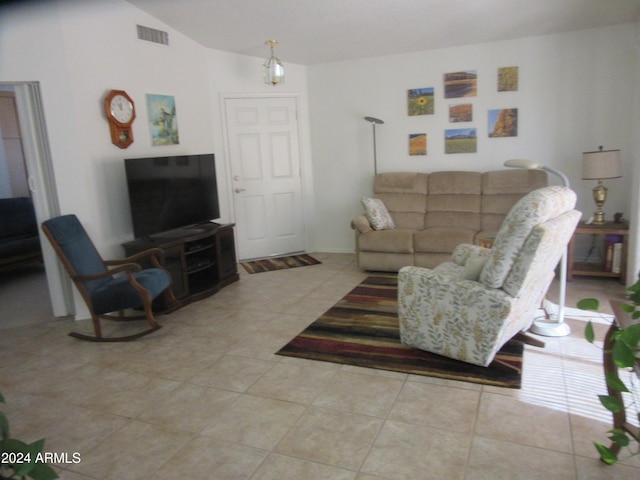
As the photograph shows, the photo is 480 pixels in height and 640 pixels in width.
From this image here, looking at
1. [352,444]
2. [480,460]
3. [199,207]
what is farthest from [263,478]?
[199,207]

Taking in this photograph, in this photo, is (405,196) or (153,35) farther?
(405,196)

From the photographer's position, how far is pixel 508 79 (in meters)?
5.08

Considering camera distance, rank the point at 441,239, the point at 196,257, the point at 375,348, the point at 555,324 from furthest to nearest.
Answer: the point at 441,239 → the point at 196,257 → the point at 555,324 → the point at 375,348

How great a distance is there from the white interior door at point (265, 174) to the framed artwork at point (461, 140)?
6.06ft

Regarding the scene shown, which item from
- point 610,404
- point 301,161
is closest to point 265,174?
point 301,161

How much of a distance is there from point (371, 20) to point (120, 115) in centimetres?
244

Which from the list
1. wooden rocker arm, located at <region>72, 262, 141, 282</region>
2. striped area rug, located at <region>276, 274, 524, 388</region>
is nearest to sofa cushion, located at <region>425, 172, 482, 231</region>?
striped area rug, located at <region>276, 274, 524, 388</region>

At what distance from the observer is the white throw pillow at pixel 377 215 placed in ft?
16.7

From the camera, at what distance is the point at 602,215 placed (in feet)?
14.7

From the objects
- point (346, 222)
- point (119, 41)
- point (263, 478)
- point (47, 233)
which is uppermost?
point (119, 41)

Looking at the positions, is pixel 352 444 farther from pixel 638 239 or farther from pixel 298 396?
pixel 638 239

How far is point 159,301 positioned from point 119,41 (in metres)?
2.30

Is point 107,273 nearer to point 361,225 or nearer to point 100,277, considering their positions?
point 100,277

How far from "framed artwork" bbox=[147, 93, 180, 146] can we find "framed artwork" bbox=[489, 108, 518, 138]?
11.2 ft
